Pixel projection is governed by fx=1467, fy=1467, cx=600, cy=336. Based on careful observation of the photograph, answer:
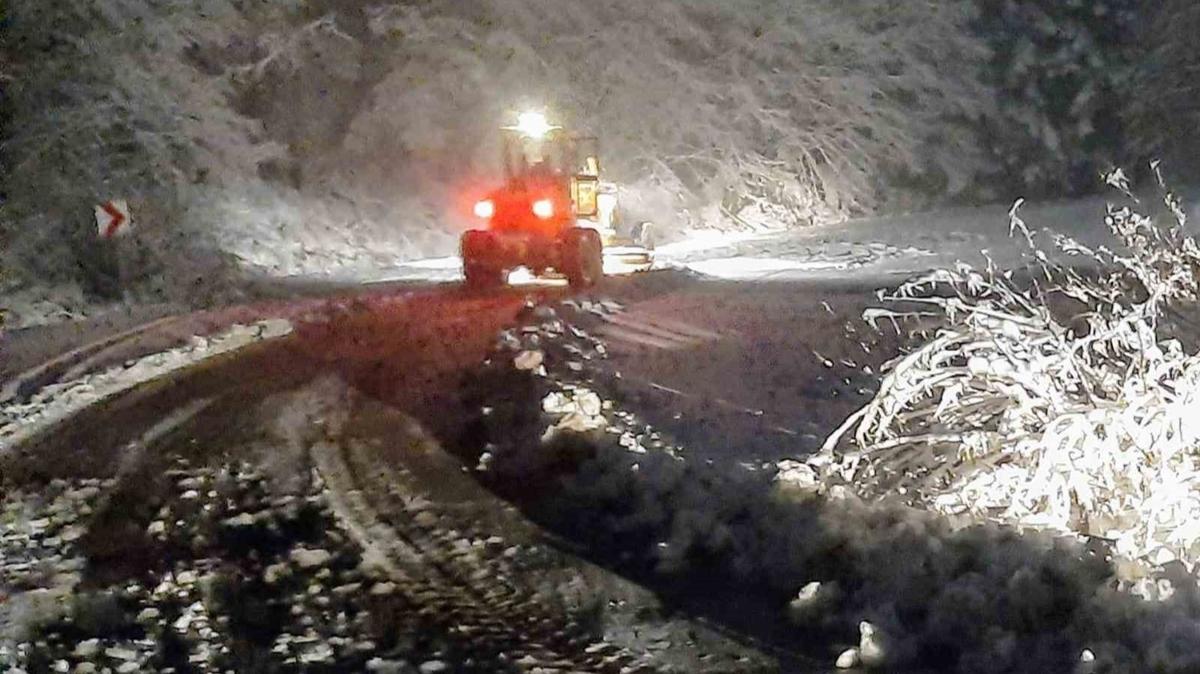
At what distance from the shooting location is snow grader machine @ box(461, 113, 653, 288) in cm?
2116

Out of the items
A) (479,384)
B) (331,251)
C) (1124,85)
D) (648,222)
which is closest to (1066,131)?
(1124,85)

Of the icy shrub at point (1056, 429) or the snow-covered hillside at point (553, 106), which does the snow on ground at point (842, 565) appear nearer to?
the icy shrub at point (1056, 429)

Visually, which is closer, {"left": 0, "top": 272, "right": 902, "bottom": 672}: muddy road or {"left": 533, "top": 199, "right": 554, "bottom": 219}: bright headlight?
{"left": 0, "top": 272, "right": 902, "bottom": 672}: muddy road

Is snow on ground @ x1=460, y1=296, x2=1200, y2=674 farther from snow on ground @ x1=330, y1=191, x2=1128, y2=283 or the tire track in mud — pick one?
snow on ground @ x1=330, y1=191, x2=1128, y2=283

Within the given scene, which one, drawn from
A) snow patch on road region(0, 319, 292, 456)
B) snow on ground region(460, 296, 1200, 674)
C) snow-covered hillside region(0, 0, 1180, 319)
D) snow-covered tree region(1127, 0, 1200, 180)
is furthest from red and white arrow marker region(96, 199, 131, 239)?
snow-covered tree region(1127, 0, 1200, 180)

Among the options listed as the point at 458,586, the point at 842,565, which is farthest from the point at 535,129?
the point at 842,565

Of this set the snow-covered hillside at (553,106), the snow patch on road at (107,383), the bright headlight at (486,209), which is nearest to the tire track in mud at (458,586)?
the snow patch on road at (107,383)

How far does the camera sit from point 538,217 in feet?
71.1

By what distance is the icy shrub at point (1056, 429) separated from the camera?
7.04 metres

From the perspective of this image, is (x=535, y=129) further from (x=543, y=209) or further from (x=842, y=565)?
(x=842, y=565)

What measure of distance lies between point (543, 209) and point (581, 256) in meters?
1.24

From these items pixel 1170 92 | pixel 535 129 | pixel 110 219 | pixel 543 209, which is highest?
pixel 1170 92

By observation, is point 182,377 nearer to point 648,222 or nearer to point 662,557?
point 662,557

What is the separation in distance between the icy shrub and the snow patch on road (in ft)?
23.2
